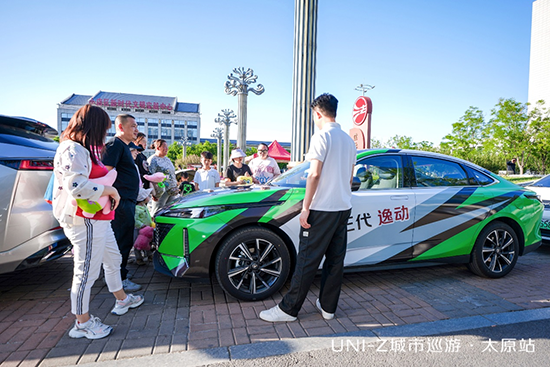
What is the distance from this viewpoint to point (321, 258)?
281 cm

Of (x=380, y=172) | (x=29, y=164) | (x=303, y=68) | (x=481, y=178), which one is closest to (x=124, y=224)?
(x=29, y=164)

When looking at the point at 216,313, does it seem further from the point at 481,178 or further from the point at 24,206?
the point at 481,178

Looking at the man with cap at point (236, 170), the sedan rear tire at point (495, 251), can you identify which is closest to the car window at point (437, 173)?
the sedan rear tire at point (495, 251)

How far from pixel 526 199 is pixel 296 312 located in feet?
11.1

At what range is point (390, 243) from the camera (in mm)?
3678

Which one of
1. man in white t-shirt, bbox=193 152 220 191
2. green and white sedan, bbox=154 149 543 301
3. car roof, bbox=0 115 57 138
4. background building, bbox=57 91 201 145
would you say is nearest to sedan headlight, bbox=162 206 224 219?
green and white sedan, bbox=154 149 543 301

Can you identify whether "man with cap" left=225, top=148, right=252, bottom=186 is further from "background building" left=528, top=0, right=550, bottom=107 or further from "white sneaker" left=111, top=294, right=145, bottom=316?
"background building" left=528, top=0, right=550, bottom=107

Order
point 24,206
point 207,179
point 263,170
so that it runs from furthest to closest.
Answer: point 263,170 < point 207,179 < point 24,206

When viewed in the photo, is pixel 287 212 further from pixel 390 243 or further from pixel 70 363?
pixel 70 363

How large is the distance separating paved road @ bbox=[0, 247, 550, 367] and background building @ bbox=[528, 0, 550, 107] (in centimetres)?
5290

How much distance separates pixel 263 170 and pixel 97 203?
4055mm

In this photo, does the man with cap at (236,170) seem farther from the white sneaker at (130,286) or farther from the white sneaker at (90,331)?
the white sneaker at (90,331)

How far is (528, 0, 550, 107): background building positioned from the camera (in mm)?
44906

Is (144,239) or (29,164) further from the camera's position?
(144,239)
